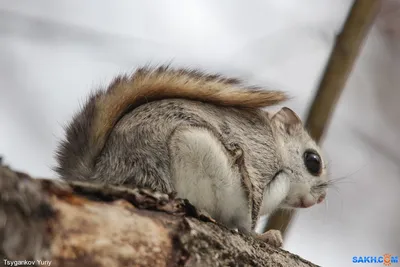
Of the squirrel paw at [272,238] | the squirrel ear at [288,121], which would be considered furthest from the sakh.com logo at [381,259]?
the squirrel paw at [272,238]

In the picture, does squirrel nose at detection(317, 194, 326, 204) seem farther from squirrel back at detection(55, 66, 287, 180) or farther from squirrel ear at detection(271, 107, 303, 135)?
squirrel back at detection(55, 66, 287, 180)

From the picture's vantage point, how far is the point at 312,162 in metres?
2.16

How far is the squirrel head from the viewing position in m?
2.08

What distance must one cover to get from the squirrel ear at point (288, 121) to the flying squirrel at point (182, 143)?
24 cm

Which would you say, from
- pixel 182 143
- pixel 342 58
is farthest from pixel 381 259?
pixel 182 143

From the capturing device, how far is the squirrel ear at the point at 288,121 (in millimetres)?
2189

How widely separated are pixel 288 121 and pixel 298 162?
0.58ft

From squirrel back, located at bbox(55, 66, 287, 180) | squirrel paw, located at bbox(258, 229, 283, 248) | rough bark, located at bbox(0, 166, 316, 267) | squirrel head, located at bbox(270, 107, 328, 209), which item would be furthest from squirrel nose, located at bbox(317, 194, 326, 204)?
rough bark, located at bbox(0, 166, 316, 267)

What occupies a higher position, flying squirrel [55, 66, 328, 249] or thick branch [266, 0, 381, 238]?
thick branch [266, 0, 381, 238]

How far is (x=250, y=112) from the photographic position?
2.04 m

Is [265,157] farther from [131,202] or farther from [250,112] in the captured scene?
[131,202]

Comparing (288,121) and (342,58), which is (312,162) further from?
(342,58)

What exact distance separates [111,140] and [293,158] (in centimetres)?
71

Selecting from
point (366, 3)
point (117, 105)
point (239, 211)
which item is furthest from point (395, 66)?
point (117, 105)
